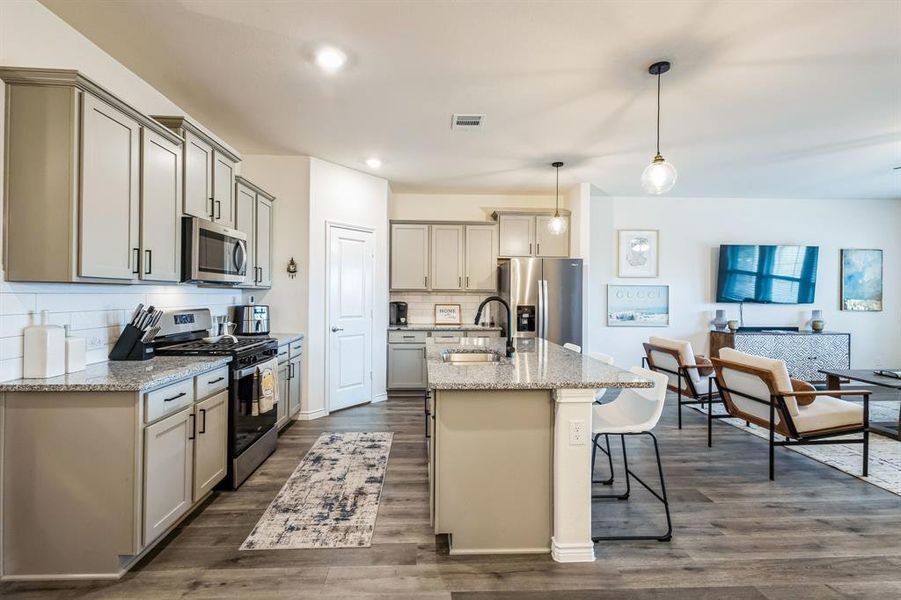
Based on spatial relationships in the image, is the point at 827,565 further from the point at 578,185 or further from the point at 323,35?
the point at 578,185

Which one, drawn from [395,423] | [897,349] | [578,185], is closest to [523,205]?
[578,185]

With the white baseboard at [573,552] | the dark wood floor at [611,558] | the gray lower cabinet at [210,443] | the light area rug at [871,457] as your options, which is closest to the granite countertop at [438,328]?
the dark wood floor at [611,558]

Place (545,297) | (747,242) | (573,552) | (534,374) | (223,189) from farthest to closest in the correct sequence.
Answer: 1. (747,242)
2. (545,297)
3. (223,189)
4. (534,374)
5. (573,552)

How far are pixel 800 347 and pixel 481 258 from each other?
4543 millimetres

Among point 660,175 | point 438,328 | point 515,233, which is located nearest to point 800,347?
point 515,233

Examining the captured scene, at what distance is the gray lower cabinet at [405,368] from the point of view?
5.44m

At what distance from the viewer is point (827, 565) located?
2.05 meters

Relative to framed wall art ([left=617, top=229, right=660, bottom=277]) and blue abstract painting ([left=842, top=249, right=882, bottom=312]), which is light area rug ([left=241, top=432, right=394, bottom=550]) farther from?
blue abstract painting ([left=842, top=249, right=882, bottom=312])

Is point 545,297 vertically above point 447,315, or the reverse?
point 545,297

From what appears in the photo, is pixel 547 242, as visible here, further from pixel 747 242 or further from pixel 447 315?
pixel 747 242

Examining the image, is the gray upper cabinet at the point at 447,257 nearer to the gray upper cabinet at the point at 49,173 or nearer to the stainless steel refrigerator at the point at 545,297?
the stainless steel refrigerator at the point at 545,297

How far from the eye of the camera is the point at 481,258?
19.1ft

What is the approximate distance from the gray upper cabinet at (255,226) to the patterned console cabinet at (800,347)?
577 centimetres

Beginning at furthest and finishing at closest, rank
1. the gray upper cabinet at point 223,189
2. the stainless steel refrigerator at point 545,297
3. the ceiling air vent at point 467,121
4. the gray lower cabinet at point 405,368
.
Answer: the gray lower cabinet at point 405,368 < the stainless steel refrigerator at point 545,297 < the ceiling air vent at point 467,121 < the gray upper cabinet at point 223,189
